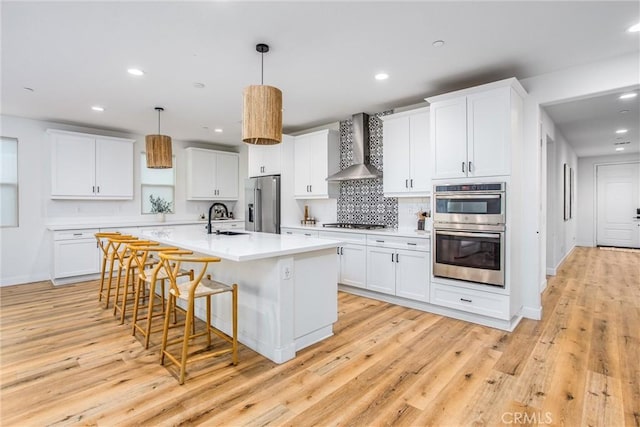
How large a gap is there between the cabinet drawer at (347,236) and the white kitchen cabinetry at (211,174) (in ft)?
11.0

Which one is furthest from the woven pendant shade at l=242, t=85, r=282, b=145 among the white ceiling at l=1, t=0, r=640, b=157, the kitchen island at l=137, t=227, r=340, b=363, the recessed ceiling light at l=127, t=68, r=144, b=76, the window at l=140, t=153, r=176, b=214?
the window at l=140, t=153, r=176, b=214

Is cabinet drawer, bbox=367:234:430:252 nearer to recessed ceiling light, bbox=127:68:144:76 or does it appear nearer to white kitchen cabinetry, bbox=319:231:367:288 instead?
white kitchen cabinetry, bbox=319:231:367:288

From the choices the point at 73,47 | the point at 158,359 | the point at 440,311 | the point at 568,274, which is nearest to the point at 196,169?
the point at 73,47

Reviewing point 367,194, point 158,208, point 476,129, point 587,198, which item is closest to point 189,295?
point 476,129

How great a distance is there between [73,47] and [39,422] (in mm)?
2840

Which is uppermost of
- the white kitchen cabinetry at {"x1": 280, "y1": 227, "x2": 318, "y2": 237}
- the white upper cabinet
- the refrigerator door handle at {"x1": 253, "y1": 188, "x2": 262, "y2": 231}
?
the white upper cabinet

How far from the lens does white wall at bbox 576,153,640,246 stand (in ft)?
29.0

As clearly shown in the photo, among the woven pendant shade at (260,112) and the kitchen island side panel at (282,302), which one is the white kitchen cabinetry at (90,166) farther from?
the woven pendant shade at (260,112)

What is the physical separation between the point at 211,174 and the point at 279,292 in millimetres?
5155

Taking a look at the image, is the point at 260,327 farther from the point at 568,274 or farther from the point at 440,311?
the point at 568,274

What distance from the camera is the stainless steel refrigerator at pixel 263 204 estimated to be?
18.3 ft

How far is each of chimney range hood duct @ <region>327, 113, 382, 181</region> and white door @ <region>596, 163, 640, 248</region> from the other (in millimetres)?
7903

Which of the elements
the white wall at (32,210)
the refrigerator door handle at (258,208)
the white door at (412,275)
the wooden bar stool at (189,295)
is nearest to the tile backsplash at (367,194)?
the white door at (412,275)

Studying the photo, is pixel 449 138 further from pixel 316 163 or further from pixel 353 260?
pixel 316 163
